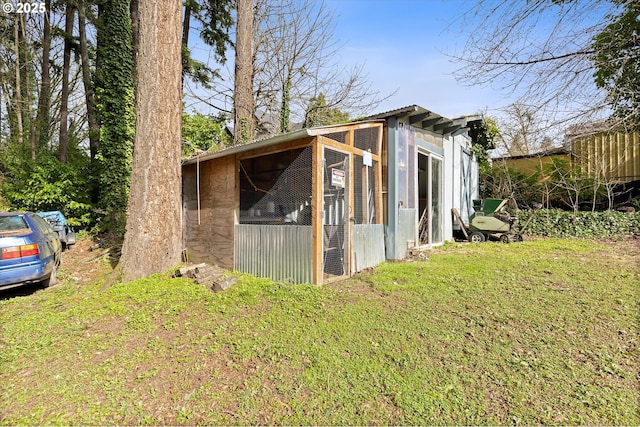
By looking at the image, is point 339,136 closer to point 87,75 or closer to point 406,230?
point 406,230

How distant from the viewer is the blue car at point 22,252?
4.09 meters

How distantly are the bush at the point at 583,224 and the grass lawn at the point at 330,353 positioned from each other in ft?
16.6

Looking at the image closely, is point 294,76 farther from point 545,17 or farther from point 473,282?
point 473,282

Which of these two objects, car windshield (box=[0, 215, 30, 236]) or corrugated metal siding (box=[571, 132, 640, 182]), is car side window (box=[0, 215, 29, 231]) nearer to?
car windshield (box=[0, 215, 30, 236])

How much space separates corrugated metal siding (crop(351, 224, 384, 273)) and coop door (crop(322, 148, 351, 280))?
208 mm

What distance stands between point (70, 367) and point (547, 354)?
4.06 m

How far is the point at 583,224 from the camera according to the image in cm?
875

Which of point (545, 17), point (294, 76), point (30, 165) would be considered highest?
point (294, 76)

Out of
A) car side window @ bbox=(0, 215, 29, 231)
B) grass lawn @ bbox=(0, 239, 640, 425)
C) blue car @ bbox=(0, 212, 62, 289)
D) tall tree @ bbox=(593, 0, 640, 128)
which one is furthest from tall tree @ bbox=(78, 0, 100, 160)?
tall tree @ bbox=(593, 0, 640, 128)

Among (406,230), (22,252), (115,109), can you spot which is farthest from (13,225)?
(406,230)

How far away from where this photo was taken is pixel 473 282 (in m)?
4.44

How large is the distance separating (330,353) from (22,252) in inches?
177

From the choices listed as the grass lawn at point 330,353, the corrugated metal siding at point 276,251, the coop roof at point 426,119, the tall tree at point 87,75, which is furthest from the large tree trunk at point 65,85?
the coop roof at point 426,119

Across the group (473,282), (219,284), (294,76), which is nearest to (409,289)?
(473,282)
